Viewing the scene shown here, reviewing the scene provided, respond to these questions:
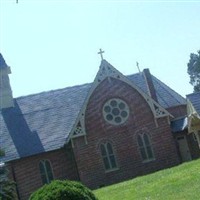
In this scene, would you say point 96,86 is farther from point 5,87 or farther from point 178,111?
point 5,87

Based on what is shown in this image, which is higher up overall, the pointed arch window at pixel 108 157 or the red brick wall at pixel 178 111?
the red brick wall at pixel 178 111

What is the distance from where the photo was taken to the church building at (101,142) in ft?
108

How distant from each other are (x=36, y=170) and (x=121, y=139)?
22.5 ft

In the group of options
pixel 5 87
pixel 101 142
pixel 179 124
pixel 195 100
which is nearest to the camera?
pixel 101 142

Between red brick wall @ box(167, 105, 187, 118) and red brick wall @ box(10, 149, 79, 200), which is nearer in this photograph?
red brick wall @ box(10, 149, 79, 200)

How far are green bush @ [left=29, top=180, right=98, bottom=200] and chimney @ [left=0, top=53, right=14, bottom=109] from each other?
25533mm

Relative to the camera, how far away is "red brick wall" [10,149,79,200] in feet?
110

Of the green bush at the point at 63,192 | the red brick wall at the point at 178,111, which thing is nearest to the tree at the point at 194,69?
the red brick wall at the point at 178,111

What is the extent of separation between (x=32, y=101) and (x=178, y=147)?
1293 cm

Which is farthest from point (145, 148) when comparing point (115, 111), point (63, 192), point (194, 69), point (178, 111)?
point (194, 69)

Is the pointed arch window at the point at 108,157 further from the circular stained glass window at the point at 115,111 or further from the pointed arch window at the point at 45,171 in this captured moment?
the pointed arch window at the point at 45,171

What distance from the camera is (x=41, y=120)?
3644 centimetres

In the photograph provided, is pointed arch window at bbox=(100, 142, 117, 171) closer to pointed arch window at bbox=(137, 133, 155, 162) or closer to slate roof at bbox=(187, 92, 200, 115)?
pointed arch window at bbox=(137, 133, 155, 162)

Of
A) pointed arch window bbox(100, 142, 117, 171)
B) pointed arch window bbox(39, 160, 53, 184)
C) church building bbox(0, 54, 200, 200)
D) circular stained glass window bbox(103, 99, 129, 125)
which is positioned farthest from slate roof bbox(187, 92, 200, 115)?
pointed arch window bbox(39, 160, 53, 184)
